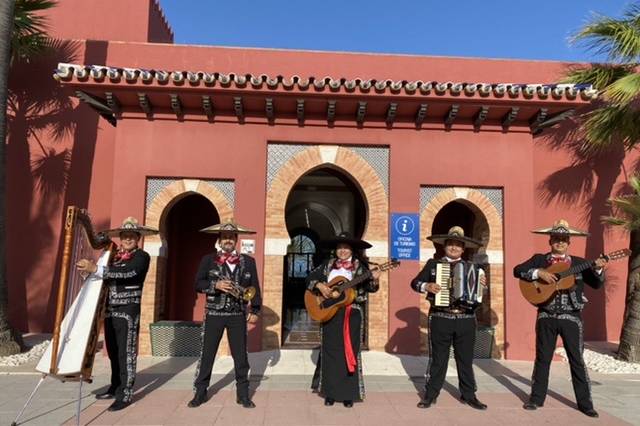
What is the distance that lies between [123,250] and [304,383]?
280 centimetres

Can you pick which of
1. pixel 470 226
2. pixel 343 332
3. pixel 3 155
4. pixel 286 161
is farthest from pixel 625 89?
pixel 3 155

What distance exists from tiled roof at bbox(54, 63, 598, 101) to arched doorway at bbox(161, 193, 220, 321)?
9.63ft

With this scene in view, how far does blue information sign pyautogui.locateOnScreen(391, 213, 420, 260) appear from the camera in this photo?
840 centimetres

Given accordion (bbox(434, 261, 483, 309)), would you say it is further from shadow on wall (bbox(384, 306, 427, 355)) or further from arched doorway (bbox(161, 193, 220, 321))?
arched doorway (bbox(161, 193, 220, 321))

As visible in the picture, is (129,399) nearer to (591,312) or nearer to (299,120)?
(299,120)

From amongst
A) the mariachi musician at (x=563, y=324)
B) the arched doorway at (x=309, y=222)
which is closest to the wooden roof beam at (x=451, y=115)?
the arched doorway at (x=309, y=222)

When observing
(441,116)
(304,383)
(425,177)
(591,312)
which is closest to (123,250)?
(304,383)

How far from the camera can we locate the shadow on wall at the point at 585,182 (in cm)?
1021

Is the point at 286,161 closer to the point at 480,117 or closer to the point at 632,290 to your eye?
the point at 480,117

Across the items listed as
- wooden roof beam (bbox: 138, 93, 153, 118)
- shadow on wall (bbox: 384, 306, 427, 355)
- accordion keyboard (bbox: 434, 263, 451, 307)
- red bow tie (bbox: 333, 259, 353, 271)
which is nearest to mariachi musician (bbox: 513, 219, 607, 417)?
accordion keyboard (bbox: 434, 263, 451, 307)

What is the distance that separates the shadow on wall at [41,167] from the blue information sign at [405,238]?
6058 millimetres

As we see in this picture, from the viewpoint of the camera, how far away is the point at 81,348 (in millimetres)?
4695

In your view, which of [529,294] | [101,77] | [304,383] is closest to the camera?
[529,294]

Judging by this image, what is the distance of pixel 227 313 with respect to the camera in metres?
5.48
